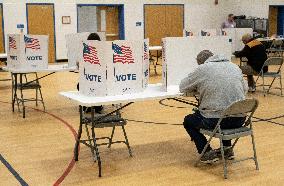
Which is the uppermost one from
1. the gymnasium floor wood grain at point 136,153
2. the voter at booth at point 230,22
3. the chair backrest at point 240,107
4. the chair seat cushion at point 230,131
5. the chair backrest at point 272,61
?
the voter at booth at point 230,22

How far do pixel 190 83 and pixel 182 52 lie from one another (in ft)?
3.18

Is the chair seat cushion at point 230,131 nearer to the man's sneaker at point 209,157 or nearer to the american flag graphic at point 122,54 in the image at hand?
the man's sneaker at point 209,157

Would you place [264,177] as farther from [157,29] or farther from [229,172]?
[157,29]

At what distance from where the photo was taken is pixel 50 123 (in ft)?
22.1

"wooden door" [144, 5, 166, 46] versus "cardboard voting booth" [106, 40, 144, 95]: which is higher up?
"wooden door" [144, 5, 166, 46]

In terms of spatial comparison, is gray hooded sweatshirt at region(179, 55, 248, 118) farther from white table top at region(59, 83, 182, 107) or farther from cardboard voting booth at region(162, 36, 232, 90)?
cardboard voting booth at region(162, 36, 232, 90)

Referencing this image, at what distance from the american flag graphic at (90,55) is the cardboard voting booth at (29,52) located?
293 cm

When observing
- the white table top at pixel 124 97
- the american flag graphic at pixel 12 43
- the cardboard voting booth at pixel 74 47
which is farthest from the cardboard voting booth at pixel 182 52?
the american flag graphic at pixel 12 43

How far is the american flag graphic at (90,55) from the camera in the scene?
4461mm

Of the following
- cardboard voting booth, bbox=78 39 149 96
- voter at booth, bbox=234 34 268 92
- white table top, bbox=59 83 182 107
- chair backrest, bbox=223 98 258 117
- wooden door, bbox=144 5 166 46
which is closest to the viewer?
chair backrest, bbox=223 98 258 117

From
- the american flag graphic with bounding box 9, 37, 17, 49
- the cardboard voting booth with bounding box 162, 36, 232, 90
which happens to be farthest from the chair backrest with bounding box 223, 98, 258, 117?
the american flag graphic with bounding box 9, 37, 17, 49

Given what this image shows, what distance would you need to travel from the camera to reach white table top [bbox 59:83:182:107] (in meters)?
4.26

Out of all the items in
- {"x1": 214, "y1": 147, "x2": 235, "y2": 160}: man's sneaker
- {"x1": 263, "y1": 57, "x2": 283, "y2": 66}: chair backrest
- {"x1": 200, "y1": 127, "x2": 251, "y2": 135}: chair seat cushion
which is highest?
{"x1": 263, "y1": 57, "x2": 283, "y2": 66}: chair backrest

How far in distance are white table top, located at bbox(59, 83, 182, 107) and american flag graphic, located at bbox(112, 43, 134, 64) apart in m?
0.35
